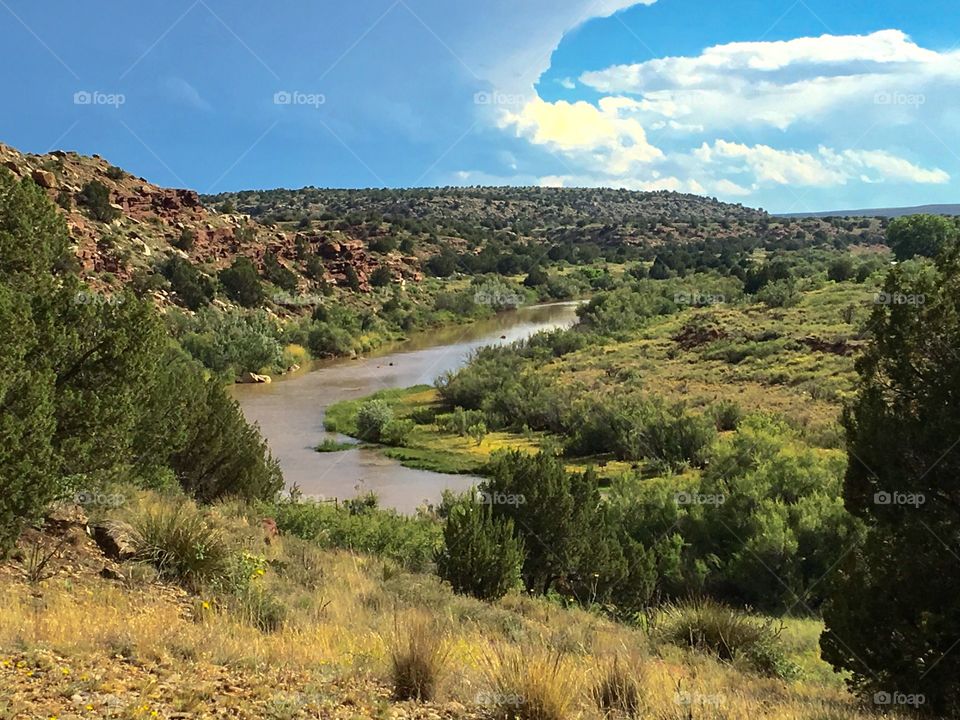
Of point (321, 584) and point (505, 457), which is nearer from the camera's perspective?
point (321, 584)

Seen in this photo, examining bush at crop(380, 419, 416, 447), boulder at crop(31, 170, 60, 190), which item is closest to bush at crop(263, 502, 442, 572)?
bush at crop(380, 419, 416, 447)

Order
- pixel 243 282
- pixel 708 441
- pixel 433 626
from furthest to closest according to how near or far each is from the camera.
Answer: pixel 243 282, pixel 708 441, pixel 433 626

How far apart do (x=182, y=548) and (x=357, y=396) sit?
26.7 meters

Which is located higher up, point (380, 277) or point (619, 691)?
point (380, 277)

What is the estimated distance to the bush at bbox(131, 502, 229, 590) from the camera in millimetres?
7336

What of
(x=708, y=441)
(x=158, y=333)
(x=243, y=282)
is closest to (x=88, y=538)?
(x=158, y=333)

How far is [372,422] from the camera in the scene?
27562 mm

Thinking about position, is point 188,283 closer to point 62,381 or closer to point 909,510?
point 62,381

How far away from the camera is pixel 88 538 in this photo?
26.7 ft

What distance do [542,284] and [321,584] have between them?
71.2 meters

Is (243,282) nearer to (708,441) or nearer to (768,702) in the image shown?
(708,441)

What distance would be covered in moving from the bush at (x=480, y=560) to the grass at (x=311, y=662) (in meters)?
1.72

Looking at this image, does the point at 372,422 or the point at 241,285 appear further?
the point at 241,285

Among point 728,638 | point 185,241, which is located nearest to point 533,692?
point 728,638
